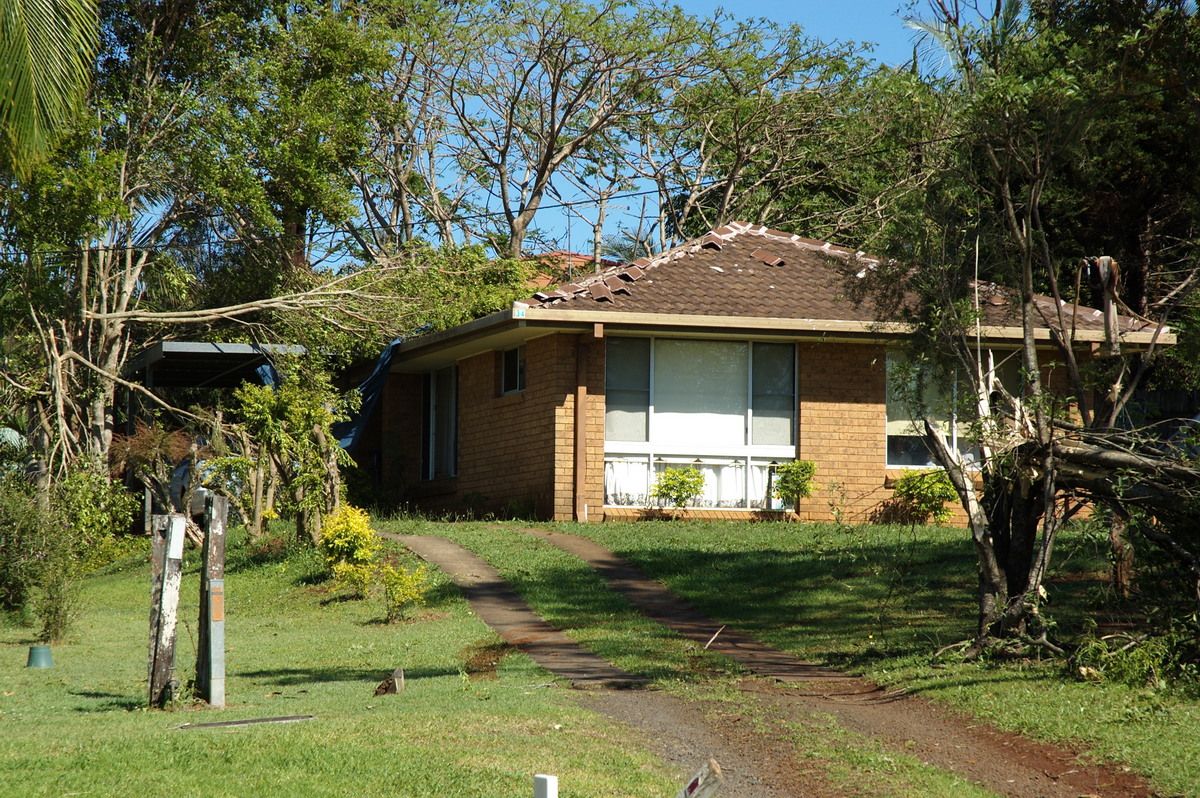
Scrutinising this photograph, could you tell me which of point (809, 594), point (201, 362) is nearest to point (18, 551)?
point (201, 362)

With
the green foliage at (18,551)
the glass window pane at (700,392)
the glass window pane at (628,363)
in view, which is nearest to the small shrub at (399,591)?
the green foliage at (18,551)

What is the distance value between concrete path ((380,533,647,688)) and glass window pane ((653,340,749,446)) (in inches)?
163

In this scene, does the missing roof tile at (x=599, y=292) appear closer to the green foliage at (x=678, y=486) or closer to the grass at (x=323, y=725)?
the green foliage at (x=678, y=486)

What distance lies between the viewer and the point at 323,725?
24.6 feet

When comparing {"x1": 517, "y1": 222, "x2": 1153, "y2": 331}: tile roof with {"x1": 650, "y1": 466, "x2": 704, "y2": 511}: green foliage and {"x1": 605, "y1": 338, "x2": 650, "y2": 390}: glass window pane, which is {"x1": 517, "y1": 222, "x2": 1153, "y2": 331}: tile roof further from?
{"x1": 650, "y1": 466, "x2": 704, "y2": 511}: green foliage

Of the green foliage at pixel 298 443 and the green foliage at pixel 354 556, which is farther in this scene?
the green foliage at pixel 298 443

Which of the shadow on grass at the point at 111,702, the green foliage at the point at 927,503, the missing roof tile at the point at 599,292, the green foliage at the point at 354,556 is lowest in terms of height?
the shadow on grass at the point at 111,702

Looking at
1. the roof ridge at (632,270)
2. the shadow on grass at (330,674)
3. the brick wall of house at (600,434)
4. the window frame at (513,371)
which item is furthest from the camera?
the window frame at (513,371)

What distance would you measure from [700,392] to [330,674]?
935 cm

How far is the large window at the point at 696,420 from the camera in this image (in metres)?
18.2

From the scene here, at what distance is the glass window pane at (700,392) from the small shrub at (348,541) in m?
5.51

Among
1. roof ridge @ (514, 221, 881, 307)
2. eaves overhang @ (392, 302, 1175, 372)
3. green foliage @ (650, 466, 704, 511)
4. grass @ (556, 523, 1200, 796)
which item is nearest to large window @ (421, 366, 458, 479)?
eaves overhang @ (392, 302, 1175, 372)

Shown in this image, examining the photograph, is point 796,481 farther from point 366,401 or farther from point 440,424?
point 366,401

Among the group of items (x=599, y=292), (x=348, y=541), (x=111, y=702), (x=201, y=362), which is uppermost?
(x=599, y=292)
